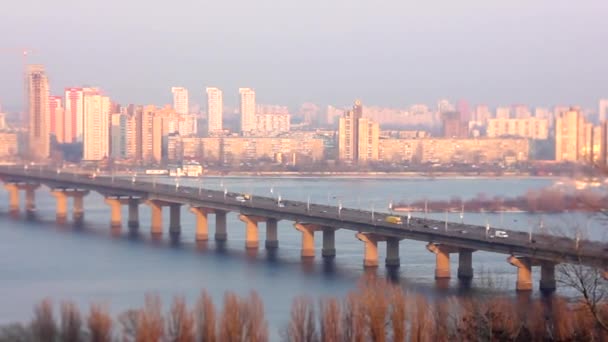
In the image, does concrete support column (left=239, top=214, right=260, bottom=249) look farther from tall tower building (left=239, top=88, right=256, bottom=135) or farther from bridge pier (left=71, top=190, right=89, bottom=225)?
tall tower building (left=239, top=88, right=256, bottom=135)

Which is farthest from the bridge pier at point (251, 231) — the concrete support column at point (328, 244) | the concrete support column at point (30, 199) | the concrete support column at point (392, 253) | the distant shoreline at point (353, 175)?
the distant shoreline at point (353, 175)

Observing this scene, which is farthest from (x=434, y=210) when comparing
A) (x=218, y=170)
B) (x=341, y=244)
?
(x=218, y=170)

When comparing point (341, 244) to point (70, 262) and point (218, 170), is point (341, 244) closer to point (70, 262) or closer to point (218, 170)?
point (70, 262)

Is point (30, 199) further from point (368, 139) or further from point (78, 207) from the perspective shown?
point (368, 139)

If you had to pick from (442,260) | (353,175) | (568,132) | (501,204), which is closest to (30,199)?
(501,204)

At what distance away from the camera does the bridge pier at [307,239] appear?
52.3ft

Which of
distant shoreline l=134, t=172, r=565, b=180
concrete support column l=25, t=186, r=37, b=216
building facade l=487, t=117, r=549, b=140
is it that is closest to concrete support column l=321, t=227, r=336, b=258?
concrete support column l=25, t=186, r=37, b=216

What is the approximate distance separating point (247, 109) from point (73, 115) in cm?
942

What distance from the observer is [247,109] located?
57.5m

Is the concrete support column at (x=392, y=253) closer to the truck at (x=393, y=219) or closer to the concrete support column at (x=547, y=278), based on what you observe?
the truck at (x=393, y=219)

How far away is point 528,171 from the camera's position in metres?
34.2

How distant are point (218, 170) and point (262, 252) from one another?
80.6 feet

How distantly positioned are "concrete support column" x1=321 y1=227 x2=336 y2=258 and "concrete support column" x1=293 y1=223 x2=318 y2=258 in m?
0.13

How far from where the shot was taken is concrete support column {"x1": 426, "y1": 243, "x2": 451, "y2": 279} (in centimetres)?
1384
